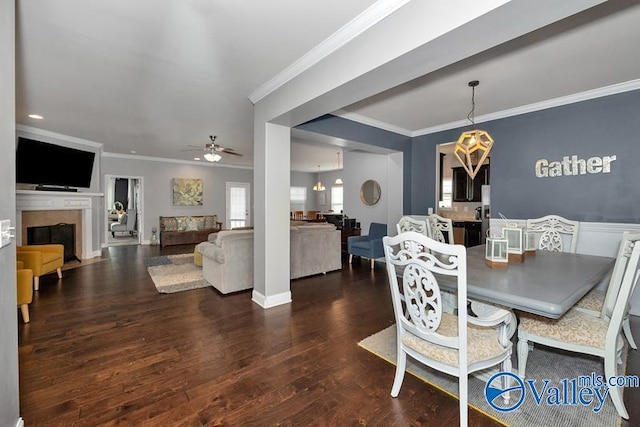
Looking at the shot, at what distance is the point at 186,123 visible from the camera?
16.3 ft

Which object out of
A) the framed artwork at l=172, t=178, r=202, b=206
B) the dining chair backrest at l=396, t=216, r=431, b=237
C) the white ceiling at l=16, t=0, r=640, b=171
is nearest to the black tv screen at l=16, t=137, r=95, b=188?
the white ceiling at l=16, t=0, r=640, b=171

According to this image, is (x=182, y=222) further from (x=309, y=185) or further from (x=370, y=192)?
(x=370, y=192)

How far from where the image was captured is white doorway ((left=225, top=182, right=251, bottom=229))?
33.0 feet

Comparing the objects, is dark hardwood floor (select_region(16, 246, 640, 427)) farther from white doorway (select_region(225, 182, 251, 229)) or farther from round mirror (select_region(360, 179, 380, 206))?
white doorway (select_region(225, 182, 251, 229))

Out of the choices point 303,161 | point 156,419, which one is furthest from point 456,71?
point 303,161

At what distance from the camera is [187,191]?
9.00 metres

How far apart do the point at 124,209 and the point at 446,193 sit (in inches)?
478

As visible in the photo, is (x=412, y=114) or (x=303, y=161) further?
(x=303, y=161)

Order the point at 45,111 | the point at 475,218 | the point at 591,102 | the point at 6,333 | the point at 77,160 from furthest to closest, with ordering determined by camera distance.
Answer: the point at 475,218
the point at 77,160
the point at 45,111
the point at 591,102
the point at 6,333

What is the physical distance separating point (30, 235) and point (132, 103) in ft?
11.5

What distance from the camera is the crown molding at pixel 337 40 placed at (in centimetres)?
188

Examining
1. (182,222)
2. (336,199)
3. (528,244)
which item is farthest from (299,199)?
(528,244)

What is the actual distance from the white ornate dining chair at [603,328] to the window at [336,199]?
9.83 m

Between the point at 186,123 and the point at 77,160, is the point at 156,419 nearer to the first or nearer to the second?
the point at 186,123
